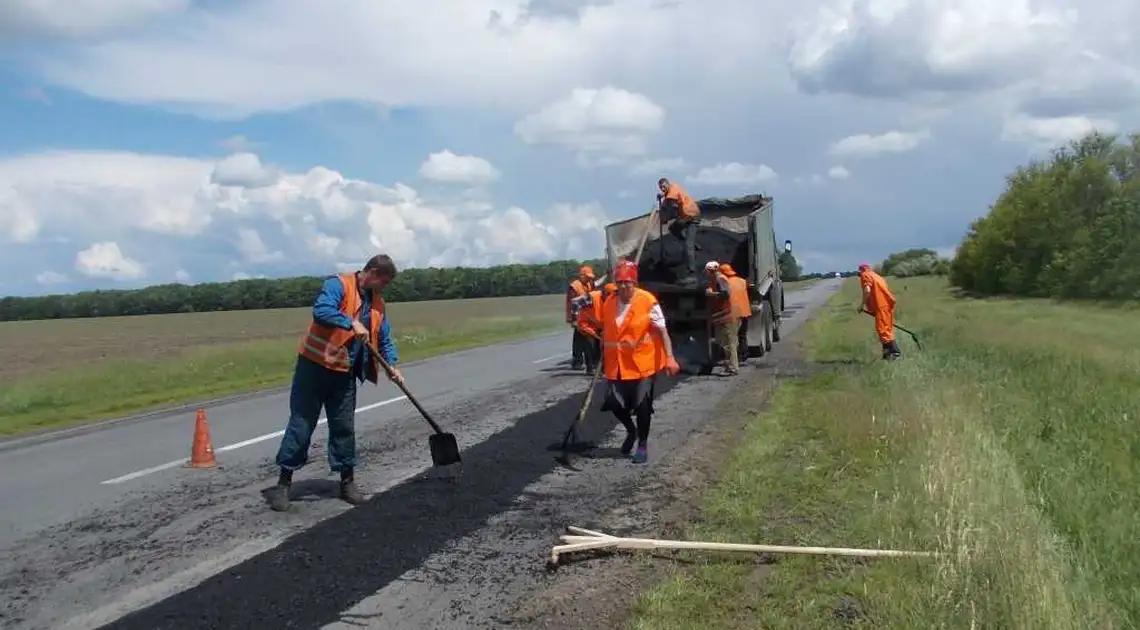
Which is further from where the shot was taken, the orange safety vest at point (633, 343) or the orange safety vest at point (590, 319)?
the orange safety vest at point (590, 319)

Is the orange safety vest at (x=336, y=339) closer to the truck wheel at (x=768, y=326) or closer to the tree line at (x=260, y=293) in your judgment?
the truck wheel at (x=768, y=326)

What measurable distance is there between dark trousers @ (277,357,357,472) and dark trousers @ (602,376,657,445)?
252 centimetres

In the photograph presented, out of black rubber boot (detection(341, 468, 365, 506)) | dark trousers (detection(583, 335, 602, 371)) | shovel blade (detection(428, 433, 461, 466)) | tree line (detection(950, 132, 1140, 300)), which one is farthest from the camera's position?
tree line (detection(950, 132, 1140, 300))

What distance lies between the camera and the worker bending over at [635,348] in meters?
8.70

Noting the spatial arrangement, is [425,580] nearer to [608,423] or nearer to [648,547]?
[648,547]

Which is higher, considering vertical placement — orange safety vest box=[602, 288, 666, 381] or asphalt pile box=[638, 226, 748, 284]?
asphalt pile box=[638, 226, 748, 284]

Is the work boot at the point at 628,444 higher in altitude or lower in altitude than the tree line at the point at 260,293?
lower

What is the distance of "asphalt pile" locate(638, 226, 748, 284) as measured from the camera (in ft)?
55.5

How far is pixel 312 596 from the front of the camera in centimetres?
520

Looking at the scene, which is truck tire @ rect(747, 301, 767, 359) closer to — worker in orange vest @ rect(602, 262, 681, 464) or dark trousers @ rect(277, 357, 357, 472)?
worker in orange vest @ rect(602, 262, 681, 464)

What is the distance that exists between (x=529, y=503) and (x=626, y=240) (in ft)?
35.4

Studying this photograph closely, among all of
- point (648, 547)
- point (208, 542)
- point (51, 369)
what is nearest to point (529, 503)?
point (648, 547)

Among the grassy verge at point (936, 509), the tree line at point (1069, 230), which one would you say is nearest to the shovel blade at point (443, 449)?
the grassy verge at point (936, 509)

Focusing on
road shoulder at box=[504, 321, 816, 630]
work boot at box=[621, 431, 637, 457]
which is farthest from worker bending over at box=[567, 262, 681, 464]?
road shoulder at box=[504, 321, 816, 630]
